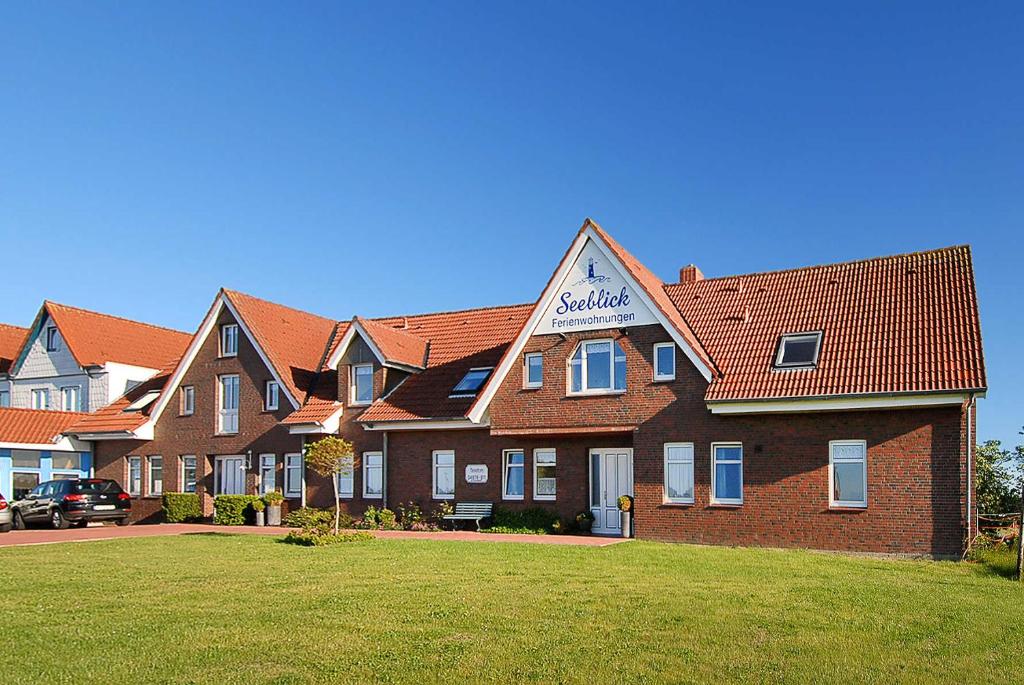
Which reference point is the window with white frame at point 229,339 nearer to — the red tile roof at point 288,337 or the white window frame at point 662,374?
the red tile roof at point 288,337

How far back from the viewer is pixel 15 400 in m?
41.6

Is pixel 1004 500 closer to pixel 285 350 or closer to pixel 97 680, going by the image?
pixel 285 350

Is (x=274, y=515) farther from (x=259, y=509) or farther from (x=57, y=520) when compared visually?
(x=57, y=520)

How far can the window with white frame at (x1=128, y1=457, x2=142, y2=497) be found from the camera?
3391cm

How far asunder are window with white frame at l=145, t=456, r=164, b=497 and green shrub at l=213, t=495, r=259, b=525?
4745mm

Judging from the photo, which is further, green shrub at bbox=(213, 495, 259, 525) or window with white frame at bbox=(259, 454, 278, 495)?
window with white frame at bbox=(259, 454, 278, 495)

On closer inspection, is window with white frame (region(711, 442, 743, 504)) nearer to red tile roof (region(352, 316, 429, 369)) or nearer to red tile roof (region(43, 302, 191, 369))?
red tile roof (region(352, 316, 429, 369))

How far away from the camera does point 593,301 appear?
24.5 meters

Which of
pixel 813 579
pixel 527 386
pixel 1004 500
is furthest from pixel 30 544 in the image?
pixel 1004 500

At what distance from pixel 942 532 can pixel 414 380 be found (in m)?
15.1

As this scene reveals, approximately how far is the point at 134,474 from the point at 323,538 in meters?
15.8

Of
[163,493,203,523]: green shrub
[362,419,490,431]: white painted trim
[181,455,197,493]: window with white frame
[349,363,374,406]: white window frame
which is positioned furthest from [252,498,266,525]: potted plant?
[181,455,197,493]: window with white frame

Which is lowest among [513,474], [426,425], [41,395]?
[513,474]

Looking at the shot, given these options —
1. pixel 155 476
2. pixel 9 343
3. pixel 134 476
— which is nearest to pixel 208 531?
pixel 155 476
